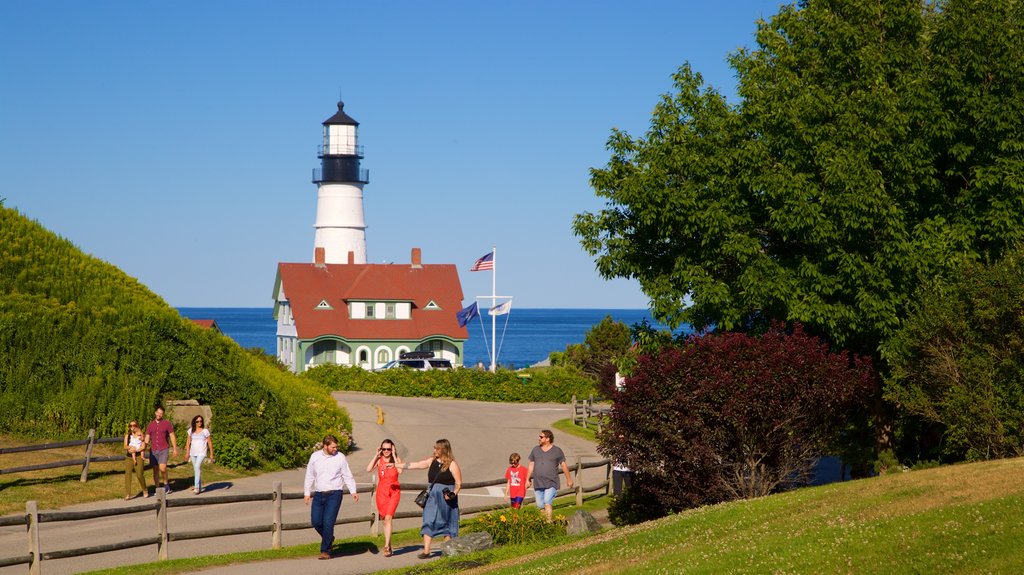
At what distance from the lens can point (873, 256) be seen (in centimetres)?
2441

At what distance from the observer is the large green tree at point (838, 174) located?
23594 millimetres

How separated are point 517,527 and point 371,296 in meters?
61.6

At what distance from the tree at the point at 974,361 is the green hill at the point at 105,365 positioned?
1929 cm

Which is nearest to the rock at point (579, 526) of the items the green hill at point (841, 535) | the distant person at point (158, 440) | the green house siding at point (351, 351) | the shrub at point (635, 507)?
the green hill at point (841, 535)

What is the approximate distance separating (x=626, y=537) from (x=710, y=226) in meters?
9.76

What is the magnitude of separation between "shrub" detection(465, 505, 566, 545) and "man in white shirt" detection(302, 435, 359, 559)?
2.67 metres

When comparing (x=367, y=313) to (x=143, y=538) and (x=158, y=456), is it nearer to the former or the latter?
(x=158, y=456)

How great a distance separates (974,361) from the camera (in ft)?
69.5

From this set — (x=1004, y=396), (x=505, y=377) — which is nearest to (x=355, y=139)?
(x=505, y=377)

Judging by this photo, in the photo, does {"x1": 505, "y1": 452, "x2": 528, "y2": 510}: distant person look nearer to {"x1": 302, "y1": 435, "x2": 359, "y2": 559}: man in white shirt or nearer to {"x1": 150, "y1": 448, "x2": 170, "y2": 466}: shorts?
{"x1": 302, "y1": 435, "x2": 359, "y2": 559}: man in white shirt

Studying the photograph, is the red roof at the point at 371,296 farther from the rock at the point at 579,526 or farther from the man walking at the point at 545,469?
the rock at the point at 579,526

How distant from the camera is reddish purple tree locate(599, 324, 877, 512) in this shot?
21031 mm

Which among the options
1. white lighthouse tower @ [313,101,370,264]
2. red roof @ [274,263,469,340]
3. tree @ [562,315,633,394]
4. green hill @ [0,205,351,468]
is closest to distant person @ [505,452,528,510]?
green hill @ [0,205,351,468]

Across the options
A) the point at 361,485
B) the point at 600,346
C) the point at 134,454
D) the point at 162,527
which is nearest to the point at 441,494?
the point at 162,527
